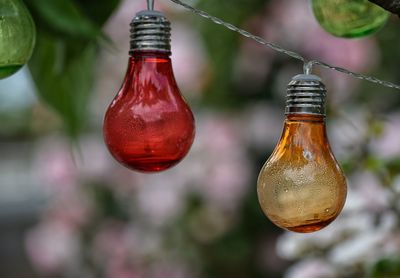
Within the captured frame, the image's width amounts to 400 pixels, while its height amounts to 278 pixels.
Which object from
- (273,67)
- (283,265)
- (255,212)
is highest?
(273,67)

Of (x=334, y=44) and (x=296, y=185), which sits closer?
(x=296, y=185)

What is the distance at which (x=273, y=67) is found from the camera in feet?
5.77

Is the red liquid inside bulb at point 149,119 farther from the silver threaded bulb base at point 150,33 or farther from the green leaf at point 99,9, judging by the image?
the green leaf at point 99,9

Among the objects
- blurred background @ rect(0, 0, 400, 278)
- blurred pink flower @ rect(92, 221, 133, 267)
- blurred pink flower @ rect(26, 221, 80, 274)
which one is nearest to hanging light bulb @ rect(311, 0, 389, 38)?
blurred background @ rect(0, 0, 400, 278)

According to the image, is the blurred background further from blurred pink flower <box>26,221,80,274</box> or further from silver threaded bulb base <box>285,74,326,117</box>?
silver threaded bulb base <box>285,74,326,117</box>

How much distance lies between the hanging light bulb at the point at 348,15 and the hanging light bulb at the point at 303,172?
5cm

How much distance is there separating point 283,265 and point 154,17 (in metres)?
1.50

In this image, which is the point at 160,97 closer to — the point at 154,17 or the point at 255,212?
the point at 154,17

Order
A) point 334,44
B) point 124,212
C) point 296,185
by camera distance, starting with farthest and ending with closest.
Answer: point 124,212 < point 334,44 < point 296,185

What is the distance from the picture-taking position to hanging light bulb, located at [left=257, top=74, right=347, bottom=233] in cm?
37

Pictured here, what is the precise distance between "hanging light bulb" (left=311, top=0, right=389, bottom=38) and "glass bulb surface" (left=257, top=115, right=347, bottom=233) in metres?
0.07

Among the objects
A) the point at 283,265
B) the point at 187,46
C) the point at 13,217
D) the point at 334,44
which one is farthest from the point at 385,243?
the point at 13,217

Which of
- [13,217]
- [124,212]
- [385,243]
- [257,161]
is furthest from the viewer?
[13,217]

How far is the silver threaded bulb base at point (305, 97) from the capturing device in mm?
379
